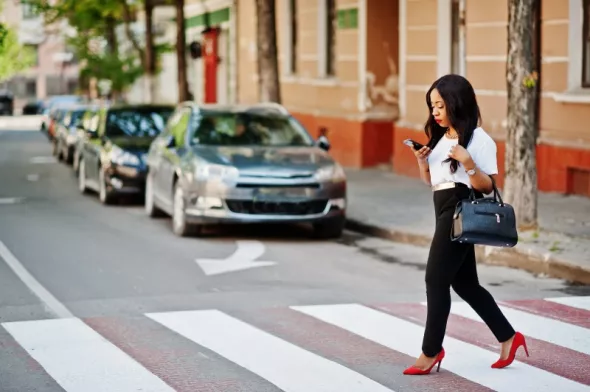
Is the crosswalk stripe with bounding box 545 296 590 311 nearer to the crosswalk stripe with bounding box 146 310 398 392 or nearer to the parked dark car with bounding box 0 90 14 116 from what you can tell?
the crosswalk stripe with bounding box 146 310 398 392

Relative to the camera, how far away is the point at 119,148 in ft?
62.2

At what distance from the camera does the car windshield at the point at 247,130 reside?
15266mm

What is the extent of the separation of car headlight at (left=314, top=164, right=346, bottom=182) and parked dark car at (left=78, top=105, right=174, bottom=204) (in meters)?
4.95

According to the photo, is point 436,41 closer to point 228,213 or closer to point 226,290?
point 228,213

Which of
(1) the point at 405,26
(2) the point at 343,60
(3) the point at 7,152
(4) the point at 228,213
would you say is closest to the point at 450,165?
(4) the point at 228,213

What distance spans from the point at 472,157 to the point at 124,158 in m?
12.2

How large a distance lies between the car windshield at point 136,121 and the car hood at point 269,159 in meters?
5.46

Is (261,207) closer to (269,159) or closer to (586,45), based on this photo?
(269,159)

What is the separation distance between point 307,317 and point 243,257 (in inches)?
142

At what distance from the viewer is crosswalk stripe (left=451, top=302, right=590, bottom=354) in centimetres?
829

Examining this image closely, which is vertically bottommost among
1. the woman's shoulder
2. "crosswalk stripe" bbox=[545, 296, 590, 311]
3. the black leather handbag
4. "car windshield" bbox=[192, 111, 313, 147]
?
"crosswalk stripe" bbox=[545, 296, 590, 311]

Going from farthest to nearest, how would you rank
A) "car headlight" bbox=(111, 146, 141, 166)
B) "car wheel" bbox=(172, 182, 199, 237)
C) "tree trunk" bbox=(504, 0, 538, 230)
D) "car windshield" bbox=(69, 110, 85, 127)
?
"car windshield" bbox=(69, 110, 85, 127), "car headlight" bbox=(111, 146, 141, 166), "car wheel" bbox=(172, 182, 199, 237), "tree trunk" bbox=(504, 0, 538, 230)

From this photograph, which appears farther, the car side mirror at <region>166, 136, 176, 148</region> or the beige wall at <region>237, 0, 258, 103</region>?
the beige wall at <region>237, 0, 258, 103</region>

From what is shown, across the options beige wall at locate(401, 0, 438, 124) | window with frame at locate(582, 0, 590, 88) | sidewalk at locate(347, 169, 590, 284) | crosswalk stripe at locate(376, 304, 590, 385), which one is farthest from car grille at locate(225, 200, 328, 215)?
beige wall at locate(401, 0, 438, 124)
